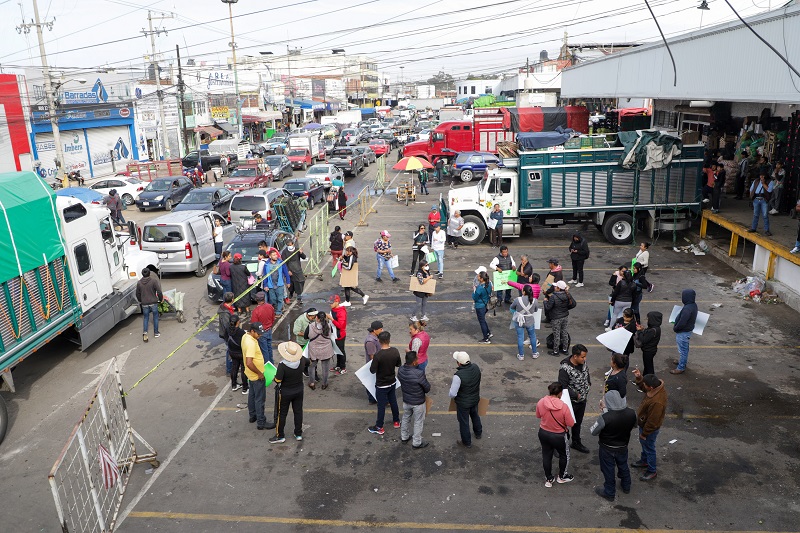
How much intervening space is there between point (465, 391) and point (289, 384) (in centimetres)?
244

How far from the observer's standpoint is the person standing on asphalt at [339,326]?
408 inches

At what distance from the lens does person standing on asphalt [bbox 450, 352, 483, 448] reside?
7906 mm

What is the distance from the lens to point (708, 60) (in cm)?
1630

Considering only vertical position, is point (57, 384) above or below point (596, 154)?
below

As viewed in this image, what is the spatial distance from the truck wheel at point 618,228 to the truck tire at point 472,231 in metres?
4.00

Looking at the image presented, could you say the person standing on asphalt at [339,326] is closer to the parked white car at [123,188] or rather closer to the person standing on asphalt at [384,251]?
the person standing on asphalt at [384,251]

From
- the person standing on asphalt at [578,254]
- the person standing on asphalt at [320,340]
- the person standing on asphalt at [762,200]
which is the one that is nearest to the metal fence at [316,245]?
the person standing on asphalt at [578,254]

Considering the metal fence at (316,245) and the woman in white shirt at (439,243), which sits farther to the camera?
the metal fence at (316,245)

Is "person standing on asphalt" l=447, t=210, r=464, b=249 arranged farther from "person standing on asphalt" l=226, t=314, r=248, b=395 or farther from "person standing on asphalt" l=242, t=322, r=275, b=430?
"person standing on asphalt" l=242, t=322, r=275, b=430

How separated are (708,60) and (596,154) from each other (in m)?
4.07

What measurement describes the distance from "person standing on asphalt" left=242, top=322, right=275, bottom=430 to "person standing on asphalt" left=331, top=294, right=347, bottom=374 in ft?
5.00

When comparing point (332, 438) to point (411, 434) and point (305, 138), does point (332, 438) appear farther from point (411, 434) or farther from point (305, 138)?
point (305, 138)

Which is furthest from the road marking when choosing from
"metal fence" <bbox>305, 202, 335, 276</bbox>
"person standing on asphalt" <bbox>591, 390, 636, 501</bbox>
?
"metal fence" <bbox>305, 202, 335, 276</bbox>

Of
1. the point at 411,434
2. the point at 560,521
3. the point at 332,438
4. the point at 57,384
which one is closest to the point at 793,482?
the point at 560,521
